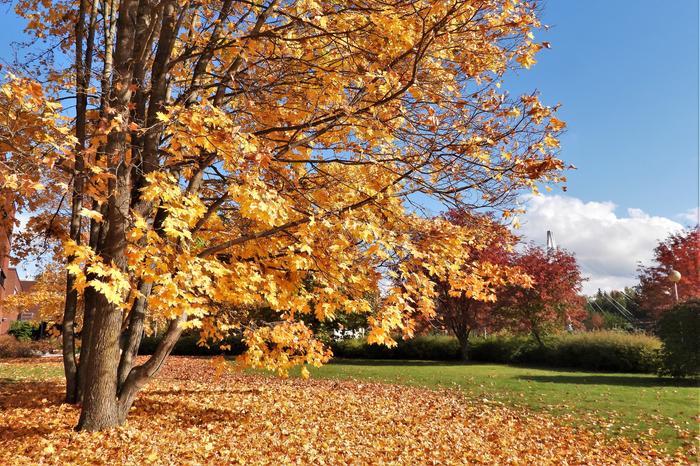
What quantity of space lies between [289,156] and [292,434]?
435 centimetres

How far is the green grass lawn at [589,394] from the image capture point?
9461 millimetres

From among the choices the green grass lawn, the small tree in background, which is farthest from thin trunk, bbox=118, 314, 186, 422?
the small tree in background

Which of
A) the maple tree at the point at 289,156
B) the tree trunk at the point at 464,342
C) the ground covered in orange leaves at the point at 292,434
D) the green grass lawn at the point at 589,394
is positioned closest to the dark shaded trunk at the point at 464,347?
the tree trunk at the point at 464,342

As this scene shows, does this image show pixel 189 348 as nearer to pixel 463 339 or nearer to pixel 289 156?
pixel 463 339

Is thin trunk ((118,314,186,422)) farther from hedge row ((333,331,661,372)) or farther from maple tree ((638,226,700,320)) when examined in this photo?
maple tree ((638,226,700,320))

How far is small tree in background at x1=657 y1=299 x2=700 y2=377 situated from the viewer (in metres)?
14.4

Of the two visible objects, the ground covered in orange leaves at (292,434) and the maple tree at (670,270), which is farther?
the maple tree at (670,270)

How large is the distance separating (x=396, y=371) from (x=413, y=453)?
12.4 metres

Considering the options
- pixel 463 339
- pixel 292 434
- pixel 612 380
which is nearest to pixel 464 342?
pixel 463 339

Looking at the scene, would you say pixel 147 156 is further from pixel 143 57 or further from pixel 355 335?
pixel 355 335

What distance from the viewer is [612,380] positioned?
16.1 metres

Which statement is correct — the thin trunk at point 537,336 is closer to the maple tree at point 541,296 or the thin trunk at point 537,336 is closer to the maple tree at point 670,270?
the maple tree at point 541,296

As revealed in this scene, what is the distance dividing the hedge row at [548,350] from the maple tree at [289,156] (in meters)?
12.4

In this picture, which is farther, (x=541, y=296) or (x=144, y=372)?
(x=541, y=296)
